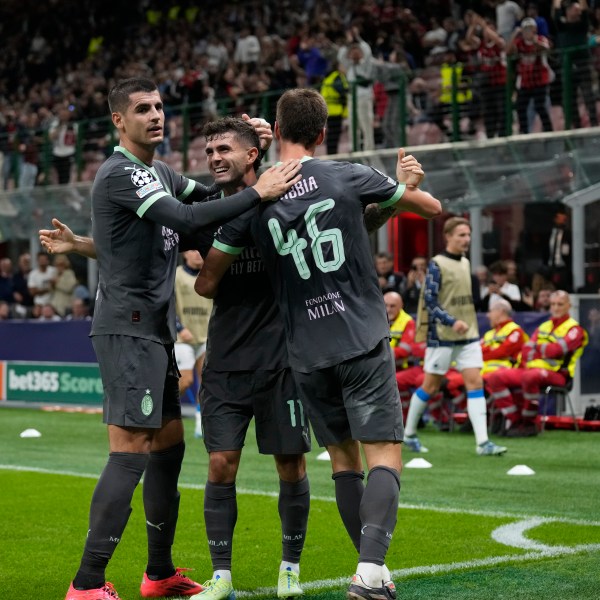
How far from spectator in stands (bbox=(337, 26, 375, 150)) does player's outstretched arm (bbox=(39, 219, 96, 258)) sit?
12932mm

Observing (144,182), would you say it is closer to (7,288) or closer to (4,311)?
(4,311)

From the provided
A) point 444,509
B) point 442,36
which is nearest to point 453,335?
point 444,509

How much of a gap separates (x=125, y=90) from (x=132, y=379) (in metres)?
1.25

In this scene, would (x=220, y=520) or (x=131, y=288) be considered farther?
(x=220, y=520)

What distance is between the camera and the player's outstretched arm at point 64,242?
5875mm

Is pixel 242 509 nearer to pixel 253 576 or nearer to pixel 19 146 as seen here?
pixel 253 576

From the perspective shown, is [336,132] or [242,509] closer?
[242,509]

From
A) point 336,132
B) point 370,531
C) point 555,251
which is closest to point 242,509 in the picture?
point 370,531

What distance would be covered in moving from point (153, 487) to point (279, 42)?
17.9 metres

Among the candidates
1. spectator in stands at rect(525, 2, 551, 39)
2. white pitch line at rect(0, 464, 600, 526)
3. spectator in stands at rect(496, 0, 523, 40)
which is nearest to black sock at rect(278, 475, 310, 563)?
white pitch line at rect(0, 464, 600, 526)

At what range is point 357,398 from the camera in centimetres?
521

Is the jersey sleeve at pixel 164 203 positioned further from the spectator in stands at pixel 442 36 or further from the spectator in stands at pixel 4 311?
the spectator in stands at pixel 4 311

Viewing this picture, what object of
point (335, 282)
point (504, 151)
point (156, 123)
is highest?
point (504, 151)

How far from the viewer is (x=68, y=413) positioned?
17188 mm
